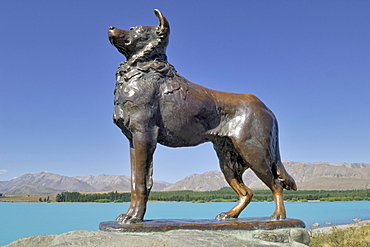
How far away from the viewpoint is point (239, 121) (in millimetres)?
6004

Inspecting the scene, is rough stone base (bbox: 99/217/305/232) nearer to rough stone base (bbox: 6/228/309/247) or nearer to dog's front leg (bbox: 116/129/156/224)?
rough stone base (bbox: 6/228/309/247)

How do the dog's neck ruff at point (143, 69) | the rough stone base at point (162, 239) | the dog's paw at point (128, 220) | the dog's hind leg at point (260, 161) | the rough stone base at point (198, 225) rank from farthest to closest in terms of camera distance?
the dog's hind leg at point (260, 161)
the dog's neck ruff at point (143, 69)
the dog's paw at point (128, 220)
the rough stone base at point (198, 225)
the rough stone base at point (162, 239)

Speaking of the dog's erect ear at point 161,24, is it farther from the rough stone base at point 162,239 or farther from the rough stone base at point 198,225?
the rough stone base at point 162,239

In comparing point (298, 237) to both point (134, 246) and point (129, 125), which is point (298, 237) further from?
point (129, 125)

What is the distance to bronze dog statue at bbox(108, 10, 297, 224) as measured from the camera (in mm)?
5387

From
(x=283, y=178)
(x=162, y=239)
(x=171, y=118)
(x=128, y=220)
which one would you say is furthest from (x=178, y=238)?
(x=283, y=178)

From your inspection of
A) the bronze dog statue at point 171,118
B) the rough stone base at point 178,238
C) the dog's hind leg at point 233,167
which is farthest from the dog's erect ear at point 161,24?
the rough stone base at point 178,238

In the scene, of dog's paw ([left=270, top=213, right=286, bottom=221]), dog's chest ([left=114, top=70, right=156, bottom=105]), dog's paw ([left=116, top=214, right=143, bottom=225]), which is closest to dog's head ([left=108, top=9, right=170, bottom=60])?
dog's chest ([left=114, top=70, right=156, bottom=105])

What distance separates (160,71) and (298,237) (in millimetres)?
3324

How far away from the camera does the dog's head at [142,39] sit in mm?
5749

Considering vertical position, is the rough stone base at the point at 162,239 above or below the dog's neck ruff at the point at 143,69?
below

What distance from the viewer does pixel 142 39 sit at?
5793mm

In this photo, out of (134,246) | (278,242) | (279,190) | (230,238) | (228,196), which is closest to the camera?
(134,246)

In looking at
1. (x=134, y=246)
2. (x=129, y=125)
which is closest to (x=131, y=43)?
(x=129, y=125)
